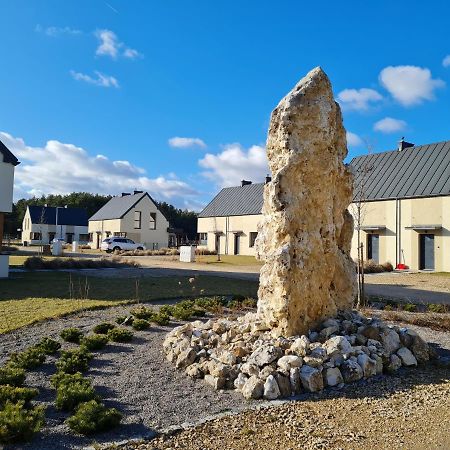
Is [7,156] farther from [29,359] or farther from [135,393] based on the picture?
[135,393]

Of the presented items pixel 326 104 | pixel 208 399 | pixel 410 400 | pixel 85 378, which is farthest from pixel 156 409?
pixel 326 104

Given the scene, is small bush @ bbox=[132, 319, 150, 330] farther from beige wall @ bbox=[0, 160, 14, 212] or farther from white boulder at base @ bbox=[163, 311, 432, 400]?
beige wall @ bbox=[0, 160, 14, 212]

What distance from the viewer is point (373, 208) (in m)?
29.3

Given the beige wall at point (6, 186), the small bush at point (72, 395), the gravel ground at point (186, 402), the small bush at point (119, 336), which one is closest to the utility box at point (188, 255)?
the beige wall at point (6, 186)

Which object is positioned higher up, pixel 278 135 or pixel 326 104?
pixel 326 104

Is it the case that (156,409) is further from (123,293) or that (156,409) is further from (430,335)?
(123,293)

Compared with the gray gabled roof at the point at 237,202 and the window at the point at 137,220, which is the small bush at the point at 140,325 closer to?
the gray gabled roof at the point at 237,202

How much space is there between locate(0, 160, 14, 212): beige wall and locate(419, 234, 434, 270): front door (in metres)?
22.4

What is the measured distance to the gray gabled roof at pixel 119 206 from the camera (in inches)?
2087

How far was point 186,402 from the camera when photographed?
16.6ft

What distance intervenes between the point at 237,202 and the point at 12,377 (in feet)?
130

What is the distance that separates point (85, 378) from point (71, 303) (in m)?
6.00

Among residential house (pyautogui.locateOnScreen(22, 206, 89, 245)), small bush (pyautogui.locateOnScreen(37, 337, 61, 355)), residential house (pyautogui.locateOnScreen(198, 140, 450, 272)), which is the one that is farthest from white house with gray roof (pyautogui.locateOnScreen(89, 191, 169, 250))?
small bush (pyautogui.locateOnScreen(37, 337, 61, 355))

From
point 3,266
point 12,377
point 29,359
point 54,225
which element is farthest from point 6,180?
point 54,225
